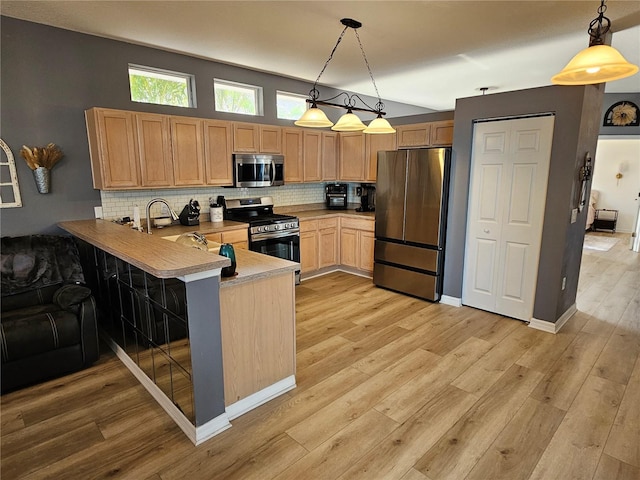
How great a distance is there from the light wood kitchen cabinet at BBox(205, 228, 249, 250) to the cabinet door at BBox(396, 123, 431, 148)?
2400 mm

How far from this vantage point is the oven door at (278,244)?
4.34 m

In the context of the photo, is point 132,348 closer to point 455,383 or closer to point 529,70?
point 455,383

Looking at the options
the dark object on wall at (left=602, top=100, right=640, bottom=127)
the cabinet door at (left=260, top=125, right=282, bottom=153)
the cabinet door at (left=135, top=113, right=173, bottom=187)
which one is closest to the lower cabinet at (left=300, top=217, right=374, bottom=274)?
the cabinet door at (left=260, top=125, right=282, bottom=153)

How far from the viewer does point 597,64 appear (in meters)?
1.73

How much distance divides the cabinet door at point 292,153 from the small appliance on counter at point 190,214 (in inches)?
51.5

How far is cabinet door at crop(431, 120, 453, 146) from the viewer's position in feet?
14.2

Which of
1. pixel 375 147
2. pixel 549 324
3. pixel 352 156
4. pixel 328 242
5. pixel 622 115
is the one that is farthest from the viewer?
pixel 622 115

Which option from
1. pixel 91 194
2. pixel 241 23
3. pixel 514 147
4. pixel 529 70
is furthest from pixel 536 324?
pixel 91 194

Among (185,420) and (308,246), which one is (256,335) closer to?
(185,420)

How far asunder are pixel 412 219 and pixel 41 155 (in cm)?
387

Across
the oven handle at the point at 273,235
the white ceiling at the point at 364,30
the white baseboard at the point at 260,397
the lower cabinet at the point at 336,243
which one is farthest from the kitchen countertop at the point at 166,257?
the lower cabinet at the point at 336,243

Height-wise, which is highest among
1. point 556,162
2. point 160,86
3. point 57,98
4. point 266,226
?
point 160,86

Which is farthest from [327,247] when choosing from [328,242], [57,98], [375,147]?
[57,98]

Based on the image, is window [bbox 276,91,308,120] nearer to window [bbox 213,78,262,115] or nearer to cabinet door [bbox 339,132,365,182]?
window [bbox 213,78,262,115]
